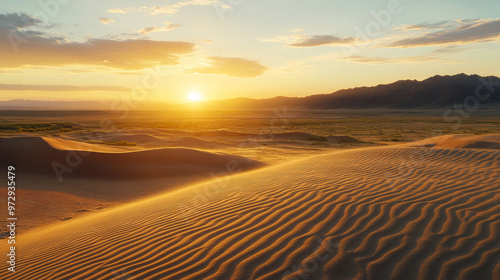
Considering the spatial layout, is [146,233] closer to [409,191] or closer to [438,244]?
[438,244]

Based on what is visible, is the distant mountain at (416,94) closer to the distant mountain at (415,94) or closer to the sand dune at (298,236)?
the distant mountain at (415,94)

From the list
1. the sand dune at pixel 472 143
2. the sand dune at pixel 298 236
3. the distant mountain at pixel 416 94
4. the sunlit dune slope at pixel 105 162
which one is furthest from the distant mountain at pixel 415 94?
the sand dune at pixel 298 236

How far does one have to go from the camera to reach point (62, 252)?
163 inches

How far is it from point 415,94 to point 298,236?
14008 centimetres

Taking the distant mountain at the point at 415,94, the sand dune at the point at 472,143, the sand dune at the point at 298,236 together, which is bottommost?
the sand dune at the point at 472,143

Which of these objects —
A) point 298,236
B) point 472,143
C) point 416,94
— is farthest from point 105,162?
point 416,94

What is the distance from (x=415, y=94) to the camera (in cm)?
12556

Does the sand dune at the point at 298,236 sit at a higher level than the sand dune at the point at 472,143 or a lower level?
higher

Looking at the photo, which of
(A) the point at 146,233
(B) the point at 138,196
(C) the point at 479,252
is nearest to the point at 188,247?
(A) the point at 146,233

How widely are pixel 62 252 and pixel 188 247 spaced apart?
6.26ft

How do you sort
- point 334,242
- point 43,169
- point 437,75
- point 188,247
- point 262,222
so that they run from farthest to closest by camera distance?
point 437,75 < point 43,169 < point 262,222 < point 188,247 < point 334,242

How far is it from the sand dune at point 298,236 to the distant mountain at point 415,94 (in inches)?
4898

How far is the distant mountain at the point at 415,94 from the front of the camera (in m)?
117

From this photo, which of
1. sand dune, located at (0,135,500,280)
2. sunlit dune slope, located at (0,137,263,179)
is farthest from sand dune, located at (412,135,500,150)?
sunlit dune slope, located at (0,137,263,179)
